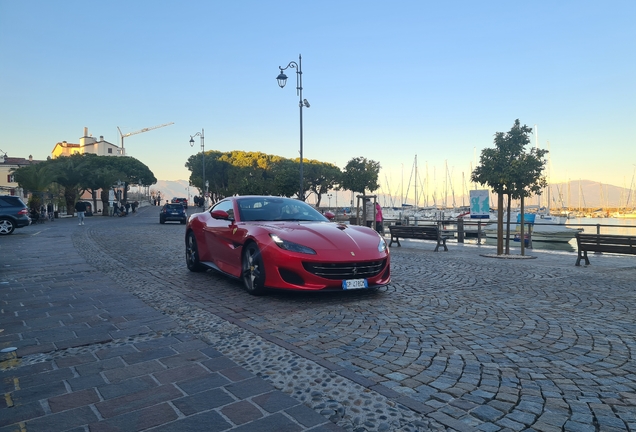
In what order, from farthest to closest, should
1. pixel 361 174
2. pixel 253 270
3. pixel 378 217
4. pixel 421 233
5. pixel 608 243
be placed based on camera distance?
pixel 361 174 < pixel 378 217 < pixel 421 233 < pixel 608 243 < pixel 253 270

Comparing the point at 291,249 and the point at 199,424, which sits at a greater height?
the point at 291,249

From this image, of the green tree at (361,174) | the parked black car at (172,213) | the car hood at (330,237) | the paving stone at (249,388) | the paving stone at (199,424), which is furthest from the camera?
the parked black car at (172,213)

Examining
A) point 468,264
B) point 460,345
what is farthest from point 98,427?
point 468,264

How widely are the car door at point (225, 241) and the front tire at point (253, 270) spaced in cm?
23

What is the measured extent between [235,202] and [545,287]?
5.22m

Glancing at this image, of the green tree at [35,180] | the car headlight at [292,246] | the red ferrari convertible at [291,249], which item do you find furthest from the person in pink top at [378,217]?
the green tree at [35,180]

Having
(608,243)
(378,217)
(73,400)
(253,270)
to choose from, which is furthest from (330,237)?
(378,217)

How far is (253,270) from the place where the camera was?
636 centimetres

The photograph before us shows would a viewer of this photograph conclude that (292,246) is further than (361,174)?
No

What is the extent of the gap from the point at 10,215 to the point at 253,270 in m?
19.9

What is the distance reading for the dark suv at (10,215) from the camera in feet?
69.0

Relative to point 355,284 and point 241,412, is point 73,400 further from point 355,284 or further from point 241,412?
point 355,284

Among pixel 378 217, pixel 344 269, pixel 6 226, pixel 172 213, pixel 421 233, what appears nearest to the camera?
pixel 344 269

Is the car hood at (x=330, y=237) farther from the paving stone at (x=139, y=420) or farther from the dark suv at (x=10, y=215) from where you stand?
the dark suv at (x=10, y=215)
